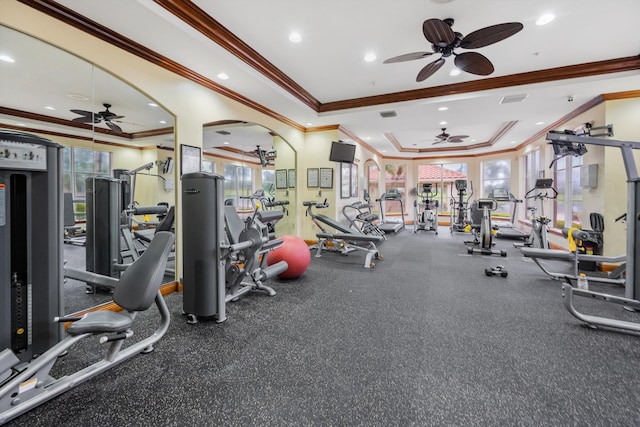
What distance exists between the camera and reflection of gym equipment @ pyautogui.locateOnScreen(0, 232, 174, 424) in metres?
1.39

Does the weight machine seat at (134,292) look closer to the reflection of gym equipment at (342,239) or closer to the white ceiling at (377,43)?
the white ceiling at (377,43)

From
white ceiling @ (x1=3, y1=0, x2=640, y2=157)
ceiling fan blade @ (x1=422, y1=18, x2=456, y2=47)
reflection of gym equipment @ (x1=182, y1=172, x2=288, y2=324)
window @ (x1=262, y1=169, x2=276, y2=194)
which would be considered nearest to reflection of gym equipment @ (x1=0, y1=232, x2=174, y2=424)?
reflection of gym equipment @ (x1=182, y1=172, x2=288, y2=324)

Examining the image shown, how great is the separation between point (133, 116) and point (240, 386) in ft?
10.2

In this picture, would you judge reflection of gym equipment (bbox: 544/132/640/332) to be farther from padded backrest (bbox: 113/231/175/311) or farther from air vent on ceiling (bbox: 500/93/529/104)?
padded backrest (bbox: 113/231/175/311)

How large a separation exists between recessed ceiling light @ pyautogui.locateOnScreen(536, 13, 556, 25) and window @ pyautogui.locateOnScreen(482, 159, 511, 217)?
27.2 ft

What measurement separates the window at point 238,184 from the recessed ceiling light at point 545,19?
4.46m

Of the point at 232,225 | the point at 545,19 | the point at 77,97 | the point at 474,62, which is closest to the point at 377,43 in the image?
the point at 474,62

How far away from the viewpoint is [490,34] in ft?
8.61

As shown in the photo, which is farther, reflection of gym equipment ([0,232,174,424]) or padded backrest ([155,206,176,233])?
padded backrest ([155,206,176,233])

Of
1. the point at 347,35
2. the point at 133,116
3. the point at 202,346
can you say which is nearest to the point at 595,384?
the point at 202,346

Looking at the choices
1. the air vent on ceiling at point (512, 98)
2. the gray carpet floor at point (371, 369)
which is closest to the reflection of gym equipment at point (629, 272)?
the gray carpet floor at point (371, 369)

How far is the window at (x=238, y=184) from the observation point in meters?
4.61

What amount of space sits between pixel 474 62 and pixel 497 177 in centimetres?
889

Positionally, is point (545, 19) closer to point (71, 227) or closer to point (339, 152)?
point (339, 152)
